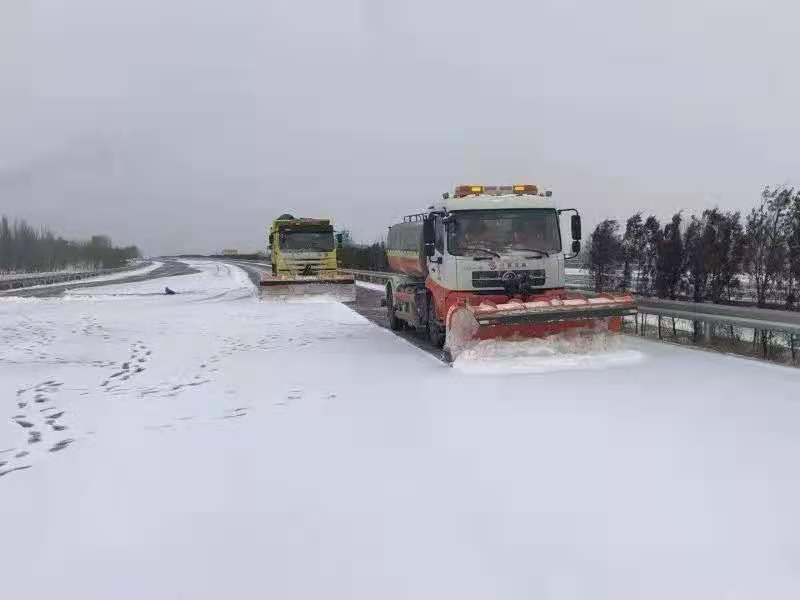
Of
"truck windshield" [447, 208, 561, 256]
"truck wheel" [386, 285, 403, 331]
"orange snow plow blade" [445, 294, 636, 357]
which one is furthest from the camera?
"truck wheel" [386, 285, 403, 331]

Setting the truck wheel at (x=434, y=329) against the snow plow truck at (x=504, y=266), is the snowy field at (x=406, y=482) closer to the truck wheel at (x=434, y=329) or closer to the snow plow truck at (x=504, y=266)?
the snow plow truck at (x=504, y=266)

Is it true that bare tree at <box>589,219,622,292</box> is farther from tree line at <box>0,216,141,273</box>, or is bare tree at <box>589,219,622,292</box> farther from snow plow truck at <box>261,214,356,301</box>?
tree line at <box>0,216,141,273</box>

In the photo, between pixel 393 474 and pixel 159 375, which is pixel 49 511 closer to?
pixel 393 474

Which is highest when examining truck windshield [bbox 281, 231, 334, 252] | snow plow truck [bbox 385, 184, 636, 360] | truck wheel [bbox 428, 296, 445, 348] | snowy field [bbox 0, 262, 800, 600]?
A: truck windshield [bbox 281, 231, 334, 252]

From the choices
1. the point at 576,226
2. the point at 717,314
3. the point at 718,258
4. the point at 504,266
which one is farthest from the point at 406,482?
the point at 718,258

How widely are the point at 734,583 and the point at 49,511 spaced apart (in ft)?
14.2

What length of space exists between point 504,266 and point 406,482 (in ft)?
23.2

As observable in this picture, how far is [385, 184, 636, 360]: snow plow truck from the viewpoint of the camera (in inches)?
412

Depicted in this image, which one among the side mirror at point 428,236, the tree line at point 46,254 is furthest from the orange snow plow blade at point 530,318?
the tree line at point 46,254

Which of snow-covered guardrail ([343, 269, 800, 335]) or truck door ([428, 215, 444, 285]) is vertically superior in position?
truck door ([428, 215, 444, 285])

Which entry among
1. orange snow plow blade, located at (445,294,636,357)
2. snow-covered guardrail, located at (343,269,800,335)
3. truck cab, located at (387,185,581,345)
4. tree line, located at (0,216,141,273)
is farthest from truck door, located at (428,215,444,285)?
tree line, located at (0,216,141,273)

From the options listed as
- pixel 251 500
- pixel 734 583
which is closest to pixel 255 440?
pixel 251 500

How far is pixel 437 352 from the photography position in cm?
1234

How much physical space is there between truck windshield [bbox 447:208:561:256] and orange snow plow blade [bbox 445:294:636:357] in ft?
4.51
